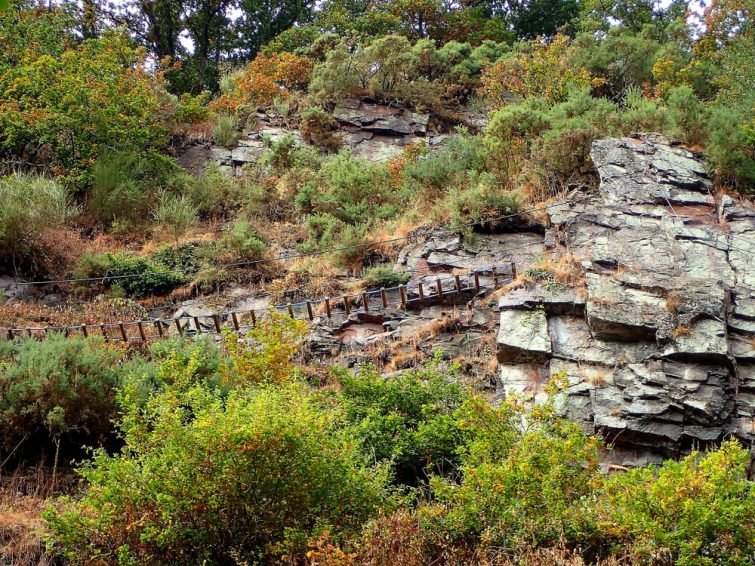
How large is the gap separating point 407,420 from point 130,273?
7.06m

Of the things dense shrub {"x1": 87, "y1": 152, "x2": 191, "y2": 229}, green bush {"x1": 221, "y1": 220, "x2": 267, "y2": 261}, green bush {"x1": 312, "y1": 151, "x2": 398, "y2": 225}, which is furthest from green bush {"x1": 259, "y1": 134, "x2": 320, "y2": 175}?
green bush {"x1": 221, "y1": 220, "x2": 267, "y2": 261}

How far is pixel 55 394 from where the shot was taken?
7988 mm

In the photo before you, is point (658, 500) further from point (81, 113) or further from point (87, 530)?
point (81, 113)

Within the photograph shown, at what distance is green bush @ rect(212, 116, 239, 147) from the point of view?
18.0 m

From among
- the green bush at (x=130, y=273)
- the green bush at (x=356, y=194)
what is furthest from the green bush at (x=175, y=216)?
the green bush at (x=356, y=194)

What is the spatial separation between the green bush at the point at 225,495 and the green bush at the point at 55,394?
2577 millimetres

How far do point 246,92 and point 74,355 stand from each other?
12.8 m

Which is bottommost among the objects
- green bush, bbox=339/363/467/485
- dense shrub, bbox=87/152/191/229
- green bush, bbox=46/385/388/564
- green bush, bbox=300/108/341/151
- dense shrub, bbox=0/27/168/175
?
green bush, bbox=339/363/467/485

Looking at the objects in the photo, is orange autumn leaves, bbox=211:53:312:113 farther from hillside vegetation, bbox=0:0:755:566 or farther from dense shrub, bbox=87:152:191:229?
dense shrub, bbox=87:152:191:229

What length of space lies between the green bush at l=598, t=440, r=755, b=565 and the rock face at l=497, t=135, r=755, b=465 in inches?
101

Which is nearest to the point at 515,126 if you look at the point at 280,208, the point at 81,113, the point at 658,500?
the point at 280,208

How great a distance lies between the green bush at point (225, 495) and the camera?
5.06 meters

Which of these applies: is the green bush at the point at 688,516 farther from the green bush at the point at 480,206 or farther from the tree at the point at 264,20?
the tree at the point at 264,20

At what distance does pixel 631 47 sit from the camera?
17766 millimetres
